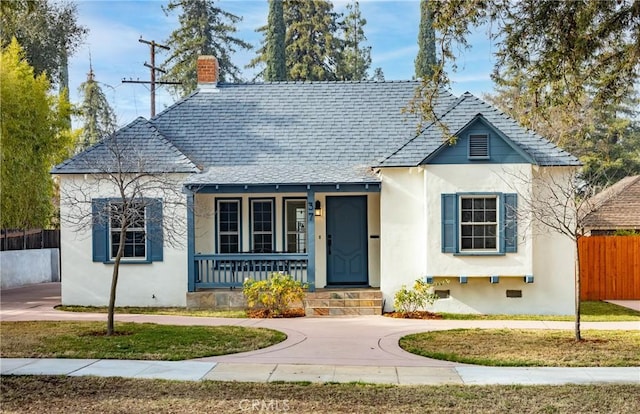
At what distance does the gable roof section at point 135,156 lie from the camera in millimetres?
14867

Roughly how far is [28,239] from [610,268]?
17727mm

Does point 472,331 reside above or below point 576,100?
below

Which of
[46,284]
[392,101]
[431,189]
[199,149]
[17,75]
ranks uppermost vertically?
[17,75]

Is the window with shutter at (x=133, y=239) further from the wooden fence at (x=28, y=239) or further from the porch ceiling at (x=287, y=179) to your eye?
the wooden fence at (x=28, y=239)

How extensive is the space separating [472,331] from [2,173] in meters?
14.5

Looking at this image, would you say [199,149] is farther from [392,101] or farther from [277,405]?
[277,405]

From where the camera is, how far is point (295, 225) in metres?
16.1

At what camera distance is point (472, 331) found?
452 inches

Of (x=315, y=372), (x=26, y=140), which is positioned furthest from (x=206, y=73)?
(x=315, y=372)

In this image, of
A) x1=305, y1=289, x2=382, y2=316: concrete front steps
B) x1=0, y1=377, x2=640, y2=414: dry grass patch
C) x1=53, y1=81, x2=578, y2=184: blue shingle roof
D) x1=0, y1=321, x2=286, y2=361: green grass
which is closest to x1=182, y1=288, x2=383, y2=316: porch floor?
x1=305, y1=289, x2=382, y2=316: concrete front steps

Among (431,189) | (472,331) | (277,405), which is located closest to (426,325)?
(472,331)

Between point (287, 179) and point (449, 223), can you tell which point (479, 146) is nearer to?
point (449, 223)

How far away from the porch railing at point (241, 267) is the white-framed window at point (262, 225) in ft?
2.26

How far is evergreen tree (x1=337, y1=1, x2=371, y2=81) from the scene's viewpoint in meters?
37.9
